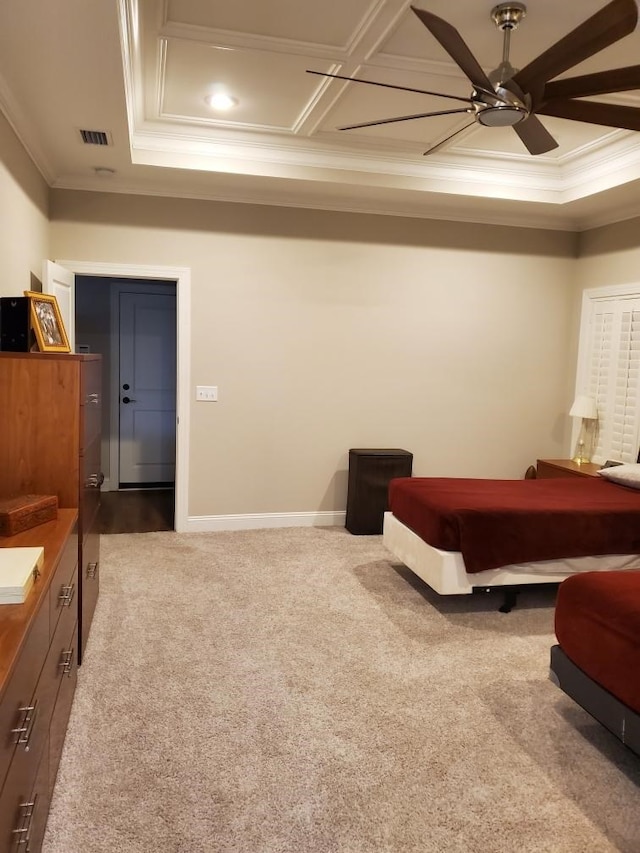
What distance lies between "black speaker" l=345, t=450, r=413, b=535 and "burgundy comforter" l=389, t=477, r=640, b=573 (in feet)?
3.98

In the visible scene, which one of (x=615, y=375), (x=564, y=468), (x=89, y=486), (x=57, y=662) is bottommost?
(x=57, y=662)

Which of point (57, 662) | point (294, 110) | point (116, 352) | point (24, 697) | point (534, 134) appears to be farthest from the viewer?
point (116, 352)

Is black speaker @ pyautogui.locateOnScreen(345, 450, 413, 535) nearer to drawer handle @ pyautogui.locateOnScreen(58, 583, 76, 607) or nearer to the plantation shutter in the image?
the plantation shutter

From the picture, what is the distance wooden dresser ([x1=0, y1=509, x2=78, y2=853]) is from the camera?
1347 millimetres

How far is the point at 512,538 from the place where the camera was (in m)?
3.52

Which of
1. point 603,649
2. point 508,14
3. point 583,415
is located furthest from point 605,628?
point 583,415

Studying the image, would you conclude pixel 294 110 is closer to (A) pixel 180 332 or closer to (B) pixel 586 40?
(A) pixel 180 332

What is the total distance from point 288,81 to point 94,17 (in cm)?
141

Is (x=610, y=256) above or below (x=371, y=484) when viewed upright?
above

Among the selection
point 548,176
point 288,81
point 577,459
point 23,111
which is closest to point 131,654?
point 23,111

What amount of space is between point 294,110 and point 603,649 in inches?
138

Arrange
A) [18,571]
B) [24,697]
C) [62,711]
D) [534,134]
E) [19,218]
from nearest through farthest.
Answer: [24,697]
[18,571]
[62,711]
[534,134]
[19,218]

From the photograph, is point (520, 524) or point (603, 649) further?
point (520, 524)

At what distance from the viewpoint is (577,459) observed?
554 centimetres
